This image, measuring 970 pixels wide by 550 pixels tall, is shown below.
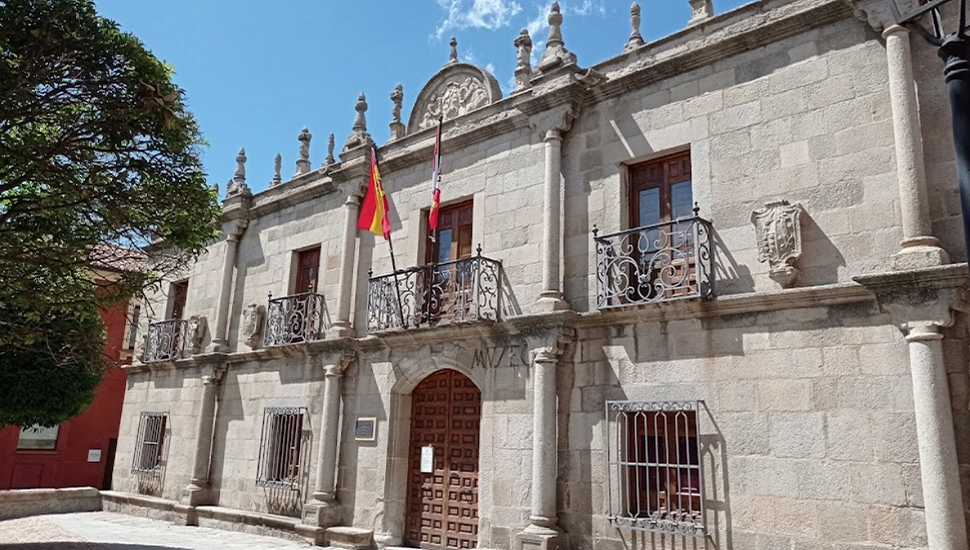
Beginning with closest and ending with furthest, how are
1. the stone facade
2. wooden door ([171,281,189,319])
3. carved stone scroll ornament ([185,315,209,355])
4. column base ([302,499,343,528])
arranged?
the stone facade
column base ([302,499,343,528])
carved stone scroll ornament ([185,315,209,355])
wooden door ([171,281,189,319])

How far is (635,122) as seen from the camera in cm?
876

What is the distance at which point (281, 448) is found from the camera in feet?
39.9

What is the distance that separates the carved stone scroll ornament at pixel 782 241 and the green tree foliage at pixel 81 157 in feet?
18.6

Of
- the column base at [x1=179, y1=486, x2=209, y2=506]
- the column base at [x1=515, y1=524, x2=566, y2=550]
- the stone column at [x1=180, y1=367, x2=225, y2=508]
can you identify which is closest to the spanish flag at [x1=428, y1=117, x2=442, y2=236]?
the column base at [x1=515, y1=524, x2=566, y2=550]

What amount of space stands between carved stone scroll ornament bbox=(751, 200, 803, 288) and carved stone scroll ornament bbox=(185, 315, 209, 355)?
36.9 ft

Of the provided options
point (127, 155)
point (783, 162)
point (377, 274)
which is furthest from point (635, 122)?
point (127, 155)

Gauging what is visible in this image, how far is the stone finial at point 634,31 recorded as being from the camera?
9062 mm

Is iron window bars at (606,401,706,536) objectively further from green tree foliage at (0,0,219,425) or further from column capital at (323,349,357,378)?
green tree foliage at (0,0,219,425)

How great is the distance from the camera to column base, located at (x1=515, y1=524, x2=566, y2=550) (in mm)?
7941

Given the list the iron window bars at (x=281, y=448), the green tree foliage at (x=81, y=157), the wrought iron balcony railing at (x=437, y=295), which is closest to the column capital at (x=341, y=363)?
the wrought iron balcony railing at (x=437, y=295)

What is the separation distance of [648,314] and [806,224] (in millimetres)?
1836

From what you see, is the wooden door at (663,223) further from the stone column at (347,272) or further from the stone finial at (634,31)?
the stone column at (347,272)

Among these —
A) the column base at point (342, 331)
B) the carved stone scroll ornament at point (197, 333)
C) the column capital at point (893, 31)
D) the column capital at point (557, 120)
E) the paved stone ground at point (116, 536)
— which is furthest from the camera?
the carved stone scroll ornament at point (197, 333)

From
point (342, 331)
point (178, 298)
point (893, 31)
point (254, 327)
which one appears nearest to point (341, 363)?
point (342, 331)
